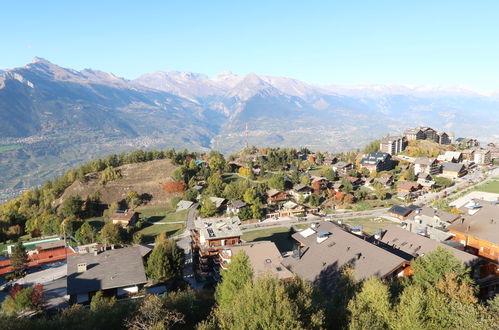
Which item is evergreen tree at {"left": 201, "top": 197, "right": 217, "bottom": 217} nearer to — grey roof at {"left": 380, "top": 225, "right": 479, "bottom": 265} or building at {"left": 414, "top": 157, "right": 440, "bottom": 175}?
grey roof at {"left": 380, "top": 225, "right": 479, "bottom": 265}

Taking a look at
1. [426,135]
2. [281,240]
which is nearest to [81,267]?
[281,240]

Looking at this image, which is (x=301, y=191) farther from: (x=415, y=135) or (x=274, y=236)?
(x=415, y=135)

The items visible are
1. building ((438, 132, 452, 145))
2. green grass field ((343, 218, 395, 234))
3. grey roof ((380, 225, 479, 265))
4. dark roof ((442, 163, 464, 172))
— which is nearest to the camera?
grey roof ((380, 225, 479, 265))

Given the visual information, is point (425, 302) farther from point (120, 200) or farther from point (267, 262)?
point (120, 200)

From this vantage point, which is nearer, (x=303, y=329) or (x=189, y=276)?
(x=303, y=329)

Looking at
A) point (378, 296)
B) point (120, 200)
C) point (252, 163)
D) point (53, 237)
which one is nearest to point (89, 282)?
point (378, 296)

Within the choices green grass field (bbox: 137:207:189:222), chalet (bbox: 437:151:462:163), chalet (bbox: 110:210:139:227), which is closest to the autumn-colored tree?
green grass field (bbox: 137:207:189:222)
